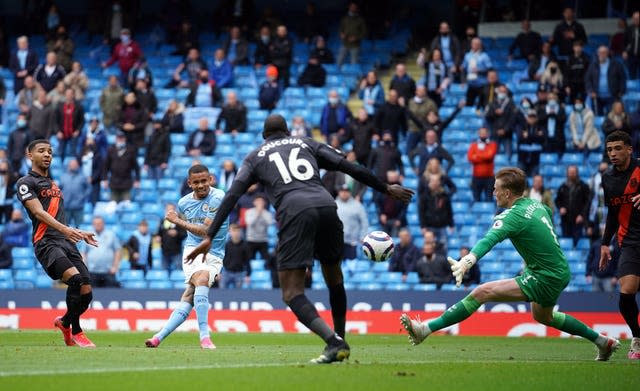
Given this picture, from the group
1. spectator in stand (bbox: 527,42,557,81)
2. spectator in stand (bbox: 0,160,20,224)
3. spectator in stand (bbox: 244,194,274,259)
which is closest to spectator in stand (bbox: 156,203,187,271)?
spectator in stand (bbox: 244,194,274,259)

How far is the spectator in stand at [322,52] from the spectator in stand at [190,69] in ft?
9.41

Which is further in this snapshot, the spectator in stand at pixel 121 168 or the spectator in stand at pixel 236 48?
the spectator in stand at pixel 236 48

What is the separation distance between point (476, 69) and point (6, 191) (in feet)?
37.5

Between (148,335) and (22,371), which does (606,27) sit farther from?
(22,371)

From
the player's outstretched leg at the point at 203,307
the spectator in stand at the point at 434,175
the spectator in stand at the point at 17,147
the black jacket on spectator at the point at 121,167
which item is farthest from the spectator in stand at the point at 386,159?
the player's outstretched leg at the point at 203,307

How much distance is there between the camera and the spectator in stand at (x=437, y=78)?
27.2m

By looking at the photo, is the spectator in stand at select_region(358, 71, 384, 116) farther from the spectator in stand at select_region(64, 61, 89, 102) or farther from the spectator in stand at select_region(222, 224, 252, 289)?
the spectator in stand at select_region(64, 61, 89, 102)

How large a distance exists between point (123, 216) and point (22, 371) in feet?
56.5

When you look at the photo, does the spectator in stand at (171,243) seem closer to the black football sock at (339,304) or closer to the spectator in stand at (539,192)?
the spectator in stand at (539,192)

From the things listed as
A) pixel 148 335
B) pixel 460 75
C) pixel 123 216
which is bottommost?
pixel 148 335

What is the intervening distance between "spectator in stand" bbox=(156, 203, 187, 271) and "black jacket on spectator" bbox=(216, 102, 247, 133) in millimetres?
3828

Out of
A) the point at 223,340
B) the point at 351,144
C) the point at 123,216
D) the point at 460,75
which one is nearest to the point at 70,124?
the point at 123,216

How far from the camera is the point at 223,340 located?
699 inches

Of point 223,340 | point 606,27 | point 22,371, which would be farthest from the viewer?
point 606,27
